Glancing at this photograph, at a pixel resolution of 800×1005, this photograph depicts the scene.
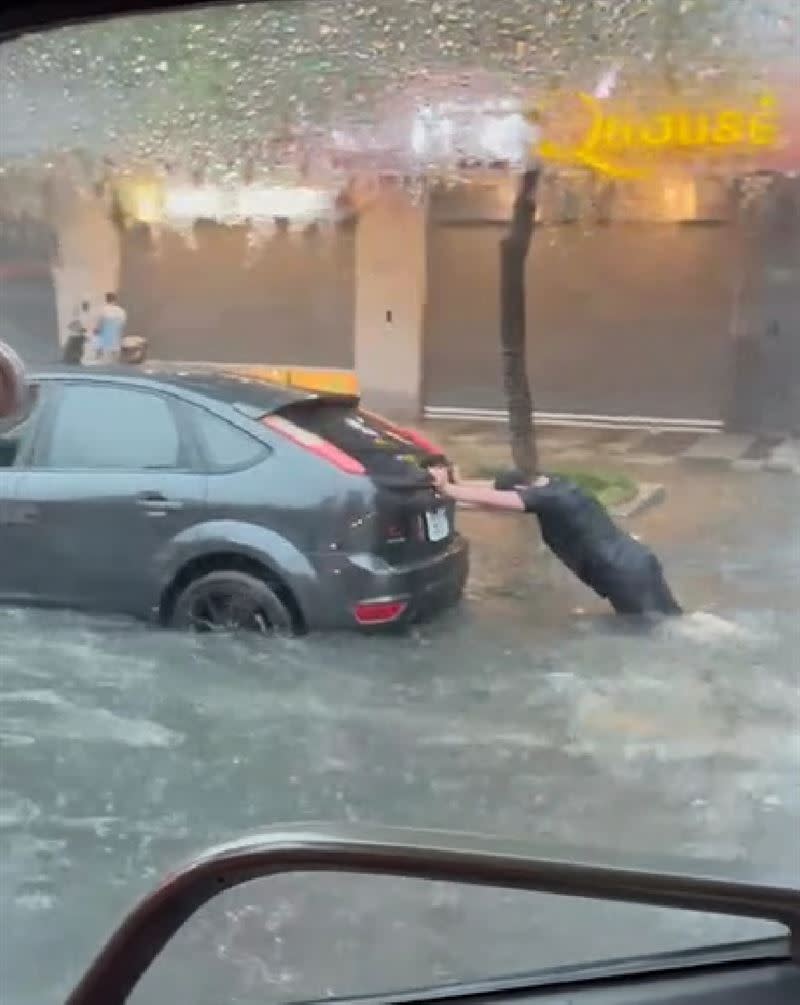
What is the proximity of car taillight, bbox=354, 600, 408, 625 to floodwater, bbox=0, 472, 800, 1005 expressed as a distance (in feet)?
0.11

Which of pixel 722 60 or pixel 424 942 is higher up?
pixel 722 60

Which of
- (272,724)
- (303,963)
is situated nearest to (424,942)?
(303,963)

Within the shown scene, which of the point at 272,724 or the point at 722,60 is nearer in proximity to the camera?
the point at 722,60

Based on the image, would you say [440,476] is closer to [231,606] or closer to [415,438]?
[415,438]

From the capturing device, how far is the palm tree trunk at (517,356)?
1.65 metres

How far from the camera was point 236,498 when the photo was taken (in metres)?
1.70

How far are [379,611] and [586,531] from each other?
28 cm

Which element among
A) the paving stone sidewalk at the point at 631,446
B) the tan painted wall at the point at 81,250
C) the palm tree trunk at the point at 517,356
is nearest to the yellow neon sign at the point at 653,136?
the palm tree trunk at the point at 517,356

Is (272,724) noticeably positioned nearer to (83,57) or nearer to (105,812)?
(105,812)

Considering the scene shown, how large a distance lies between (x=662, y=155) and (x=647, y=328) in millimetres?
207

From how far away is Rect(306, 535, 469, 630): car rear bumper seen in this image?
1.70 meters

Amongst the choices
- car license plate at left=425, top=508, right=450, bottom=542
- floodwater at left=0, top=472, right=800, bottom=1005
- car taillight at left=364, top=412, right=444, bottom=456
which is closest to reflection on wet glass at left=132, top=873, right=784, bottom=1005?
floodwater at left=0, top=472, right=800, bottom=1005

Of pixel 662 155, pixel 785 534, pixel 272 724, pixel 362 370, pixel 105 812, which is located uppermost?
pixel 662 155

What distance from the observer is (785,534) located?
1665 millimetres
